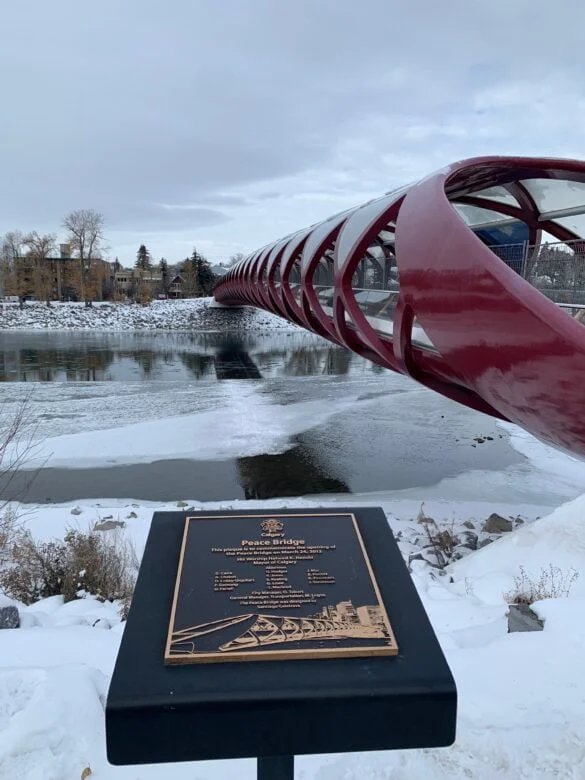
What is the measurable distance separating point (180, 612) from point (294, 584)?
539 millimetres

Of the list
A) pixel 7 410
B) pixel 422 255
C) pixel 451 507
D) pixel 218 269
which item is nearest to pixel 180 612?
pixel 422 255

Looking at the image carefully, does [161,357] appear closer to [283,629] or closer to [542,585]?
[542,585]

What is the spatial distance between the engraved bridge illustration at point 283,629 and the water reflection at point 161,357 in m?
21.3

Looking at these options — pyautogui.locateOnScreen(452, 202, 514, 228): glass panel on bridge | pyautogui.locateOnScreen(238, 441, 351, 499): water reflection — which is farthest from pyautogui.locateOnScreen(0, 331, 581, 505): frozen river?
pyautogui.locateOnScreen(452, 202, 514, 228): glass panel on bridge

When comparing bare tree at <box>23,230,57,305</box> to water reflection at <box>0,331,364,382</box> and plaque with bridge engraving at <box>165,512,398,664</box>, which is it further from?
plaque with bridge engraving at <box>165,512,398,664</box>

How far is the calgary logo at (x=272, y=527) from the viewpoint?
312 cm

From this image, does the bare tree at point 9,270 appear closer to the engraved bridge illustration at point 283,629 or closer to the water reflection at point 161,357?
the water reflection at point 161,357

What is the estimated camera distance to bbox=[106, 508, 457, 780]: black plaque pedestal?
223 cm

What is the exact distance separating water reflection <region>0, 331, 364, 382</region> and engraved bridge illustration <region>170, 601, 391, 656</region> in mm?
21328

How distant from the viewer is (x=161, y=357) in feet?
100

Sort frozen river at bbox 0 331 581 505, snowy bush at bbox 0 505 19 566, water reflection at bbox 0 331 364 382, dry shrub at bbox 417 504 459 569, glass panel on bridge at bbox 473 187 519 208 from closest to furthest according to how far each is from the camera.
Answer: snowy bush at bbox 0 505 19 566, dry shrub at bbox 417 504 459 569, glass panel on bridge at bbox 473 187 519 208, frozen river at bbox 0 331 581 505, water reflection at bbox 0 331 364 382

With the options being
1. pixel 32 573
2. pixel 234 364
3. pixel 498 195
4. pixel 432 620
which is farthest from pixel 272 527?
pixel 234 364

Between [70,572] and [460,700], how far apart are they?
4.17 m

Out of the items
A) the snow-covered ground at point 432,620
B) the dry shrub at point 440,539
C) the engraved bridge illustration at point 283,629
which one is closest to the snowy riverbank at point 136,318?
the snow-covered ground at point 432,620
